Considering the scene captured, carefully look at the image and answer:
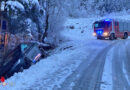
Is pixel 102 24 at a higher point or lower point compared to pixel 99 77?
higher

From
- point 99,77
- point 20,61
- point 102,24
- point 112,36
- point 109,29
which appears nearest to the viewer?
point 99,77

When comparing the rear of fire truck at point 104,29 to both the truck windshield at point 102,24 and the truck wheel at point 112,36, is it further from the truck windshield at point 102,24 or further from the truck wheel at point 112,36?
the truck wheel at point 112,36

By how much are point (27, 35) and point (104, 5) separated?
42246mm

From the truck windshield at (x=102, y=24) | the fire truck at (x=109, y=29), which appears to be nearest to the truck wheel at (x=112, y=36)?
the fire truck at (x=109, y=29)

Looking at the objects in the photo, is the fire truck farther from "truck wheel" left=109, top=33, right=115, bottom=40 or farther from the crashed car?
the crashed car

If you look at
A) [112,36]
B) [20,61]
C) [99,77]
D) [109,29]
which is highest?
[109,29]

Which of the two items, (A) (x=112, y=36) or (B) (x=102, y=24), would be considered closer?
(A) (x=112, y=36)

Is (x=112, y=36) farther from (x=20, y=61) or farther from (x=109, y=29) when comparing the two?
(x=20, y=61)

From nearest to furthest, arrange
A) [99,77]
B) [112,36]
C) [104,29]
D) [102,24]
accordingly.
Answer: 1. [99,77]
2. [104,29]
3. [112,36]
4. [102,24]

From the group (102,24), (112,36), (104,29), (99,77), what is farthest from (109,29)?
(99,77)

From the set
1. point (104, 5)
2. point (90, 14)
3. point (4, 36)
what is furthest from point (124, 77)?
point (104, 5)

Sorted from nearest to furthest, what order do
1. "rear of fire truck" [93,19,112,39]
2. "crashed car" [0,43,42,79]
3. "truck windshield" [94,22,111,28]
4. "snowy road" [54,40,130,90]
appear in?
"snowy road" [54,40,130,90]
"crashed car" [0,43,42,79]
"rear of fire truck" [93,19,112,39]
"truck windshield" [94,22,111,28]

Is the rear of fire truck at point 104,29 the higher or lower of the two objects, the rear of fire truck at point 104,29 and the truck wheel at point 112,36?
the higher

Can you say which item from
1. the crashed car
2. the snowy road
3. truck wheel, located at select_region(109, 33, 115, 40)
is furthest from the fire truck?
the crashed car
